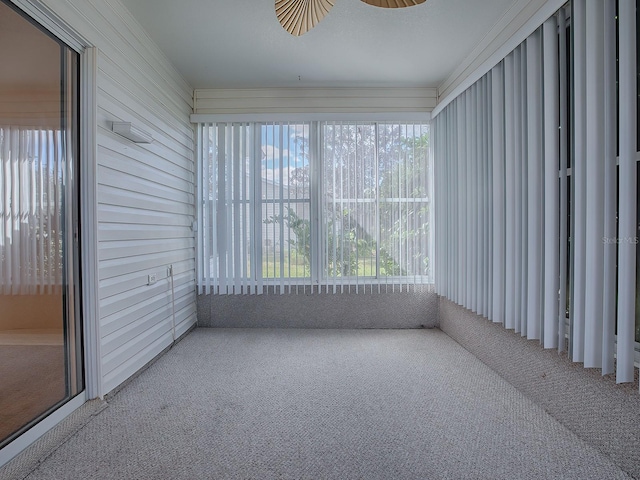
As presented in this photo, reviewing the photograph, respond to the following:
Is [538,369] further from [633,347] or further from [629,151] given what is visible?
[629,151]

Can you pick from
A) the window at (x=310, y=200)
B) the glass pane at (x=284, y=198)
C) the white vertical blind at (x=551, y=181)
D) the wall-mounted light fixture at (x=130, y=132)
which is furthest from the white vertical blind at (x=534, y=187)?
the wall-mounted light fixture at (x=130, y=132)

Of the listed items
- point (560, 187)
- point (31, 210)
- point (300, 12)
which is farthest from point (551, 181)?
point (31, 210)

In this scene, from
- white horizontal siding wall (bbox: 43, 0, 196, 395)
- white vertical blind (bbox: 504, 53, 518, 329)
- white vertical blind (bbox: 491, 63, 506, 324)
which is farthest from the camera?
white vertical blind (bbox: 491, 63, 506, 324)

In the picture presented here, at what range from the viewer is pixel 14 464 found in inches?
66.2

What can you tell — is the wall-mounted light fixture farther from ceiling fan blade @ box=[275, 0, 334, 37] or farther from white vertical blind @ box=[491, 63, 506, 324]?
white vertical blind @ box=[491, 63, 506, 324]

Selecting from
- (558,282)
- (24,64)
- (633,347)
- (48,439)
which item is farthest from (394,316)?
(24,64)

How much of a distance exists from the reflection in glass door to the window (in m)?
1.84

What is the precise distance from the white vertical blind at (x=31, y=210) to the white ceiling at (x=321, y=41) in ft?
4.52

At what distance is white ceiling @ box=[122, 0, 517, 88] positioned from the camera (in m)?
2.66

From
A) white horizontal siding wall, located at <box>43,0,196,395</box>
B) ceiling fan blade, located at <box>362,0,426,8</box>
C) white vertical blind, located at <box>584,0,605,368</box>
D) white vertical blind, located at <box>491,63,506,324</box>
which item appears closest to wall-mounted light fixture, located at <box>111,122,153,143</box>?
white horizontal siding wall, located at <box>43,0,196,395</box>

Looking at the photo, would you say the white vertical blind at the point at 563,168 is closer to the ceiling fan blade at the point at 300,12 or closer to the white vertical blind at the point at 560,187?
the white vertical blind at the point at 560,187

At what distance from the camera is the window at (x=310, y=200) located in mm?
4031

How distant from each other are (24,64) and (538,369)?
11.2 feet

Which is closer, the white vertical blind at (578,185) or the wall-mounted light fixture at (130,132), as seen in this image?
the white vertical blind at (578,185)
